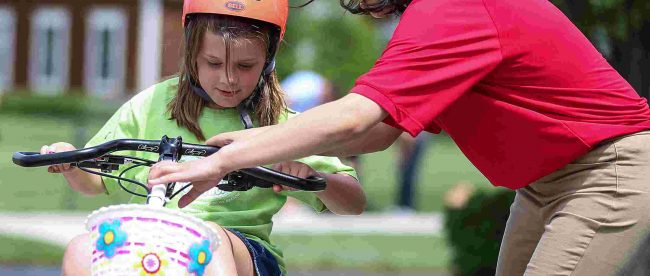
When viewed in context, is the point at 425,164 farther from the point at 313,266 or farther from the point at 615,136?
the point at 615,136

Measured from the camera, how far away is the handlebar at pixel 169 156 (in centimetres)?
347

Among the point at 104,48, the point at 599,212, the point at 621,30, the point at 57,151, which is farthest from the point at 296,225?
the point at 104,48

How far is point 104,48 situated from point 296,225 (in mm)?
29982

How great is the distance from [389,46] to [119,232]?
100 cm

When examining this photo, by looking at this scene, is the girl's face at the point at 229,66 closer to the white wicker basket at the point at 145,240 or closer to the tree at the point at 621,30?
the white wicker basket at the point at 145,240

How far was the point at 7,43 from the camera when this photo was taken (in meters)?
43.2

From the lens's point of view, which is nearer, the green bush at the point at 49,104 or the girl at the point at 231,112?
the girl at the point at 231,112

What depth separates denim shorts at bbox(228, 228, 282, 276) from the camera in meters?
3.99

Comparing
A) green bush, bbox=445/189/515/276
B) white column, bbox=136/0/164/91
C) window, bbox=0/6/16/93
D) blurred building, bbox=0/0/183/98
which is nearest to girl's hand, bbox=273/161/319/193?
green bush, bbox=445/189/515/276

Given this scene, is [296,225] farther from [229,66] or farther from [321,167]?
[229,66]

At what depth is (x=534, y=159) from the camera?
12.4 ft

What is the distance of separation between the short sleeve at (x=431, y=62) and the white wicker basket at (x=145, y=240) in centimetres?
73

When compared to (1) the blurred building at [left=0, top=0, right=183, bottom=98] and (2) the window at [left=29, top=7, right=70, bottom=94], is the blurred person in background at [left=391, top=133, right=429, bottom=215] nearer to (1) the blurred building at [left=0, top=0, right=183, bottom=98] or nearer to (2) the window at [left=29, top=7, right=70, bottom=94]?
(1) the blurred building at [left=0, top=0, right=183, bottom=98]

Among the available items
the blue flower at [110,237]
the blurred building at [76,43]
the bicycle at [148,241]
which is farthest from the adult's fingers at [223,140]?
the blurred building at [76,43]
